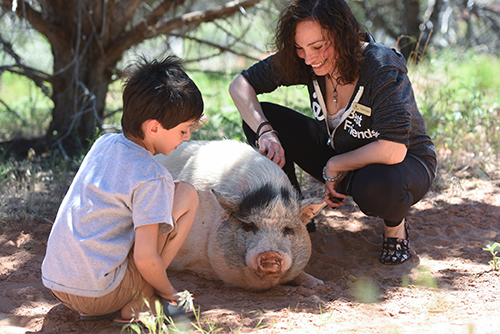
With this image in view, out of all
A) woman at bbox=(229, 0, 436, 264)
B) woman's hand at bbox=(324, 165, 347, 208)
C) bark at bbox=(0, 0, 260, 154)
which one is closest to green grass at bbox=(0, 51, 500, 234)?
bark at bbox=(0, 0, 260, 154)

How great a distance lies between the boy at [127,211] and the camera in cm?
205

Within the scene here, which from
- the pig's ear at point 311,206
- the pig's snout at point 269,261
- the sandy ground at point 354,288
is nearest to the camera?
the sandy ground at point 354,288

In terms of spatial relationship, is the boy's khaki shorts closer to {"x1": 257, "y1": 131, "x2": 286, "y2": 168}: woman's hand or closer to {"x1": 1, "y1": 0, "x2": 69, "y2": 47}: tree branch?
{"x1": 257, "y1": 131, "x2": 286, "y2": 168}: woman's hand

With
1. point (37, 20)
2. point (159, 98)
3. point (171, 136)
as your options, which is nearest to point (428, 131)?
point (171, 136)

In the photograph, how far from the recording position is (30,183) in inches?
166

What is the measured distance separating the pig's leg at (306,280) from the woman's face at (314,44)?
4.27 ft

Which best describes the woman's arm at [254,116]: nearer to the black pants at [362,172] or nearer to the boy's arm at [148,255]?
the black pants at [362,172]

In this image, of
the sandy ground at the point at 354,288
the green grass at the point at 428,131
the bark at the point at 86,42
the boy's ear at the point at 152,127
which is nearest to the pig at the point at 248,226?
the sandy ground at the point at 354,288

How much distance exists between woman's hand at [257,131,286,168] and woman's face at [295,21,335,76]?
2.06ft

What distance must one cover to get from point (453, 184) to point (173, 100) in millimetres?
3166

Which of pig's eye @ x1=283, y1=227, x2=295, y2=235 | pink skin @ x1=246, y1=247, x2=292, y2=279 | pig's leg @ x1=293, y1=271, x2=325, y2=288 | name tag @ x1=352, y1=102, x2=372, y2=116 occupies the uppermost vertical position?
name tag @ x1=352, y1=102, x2=372, y2=116

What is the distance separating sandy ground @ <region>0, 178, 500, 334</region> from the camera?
7.43ft

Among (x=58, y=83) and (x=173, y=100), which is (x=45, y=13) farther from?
(x=173, y=100)

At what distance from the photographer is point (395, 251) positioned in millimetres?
3217
